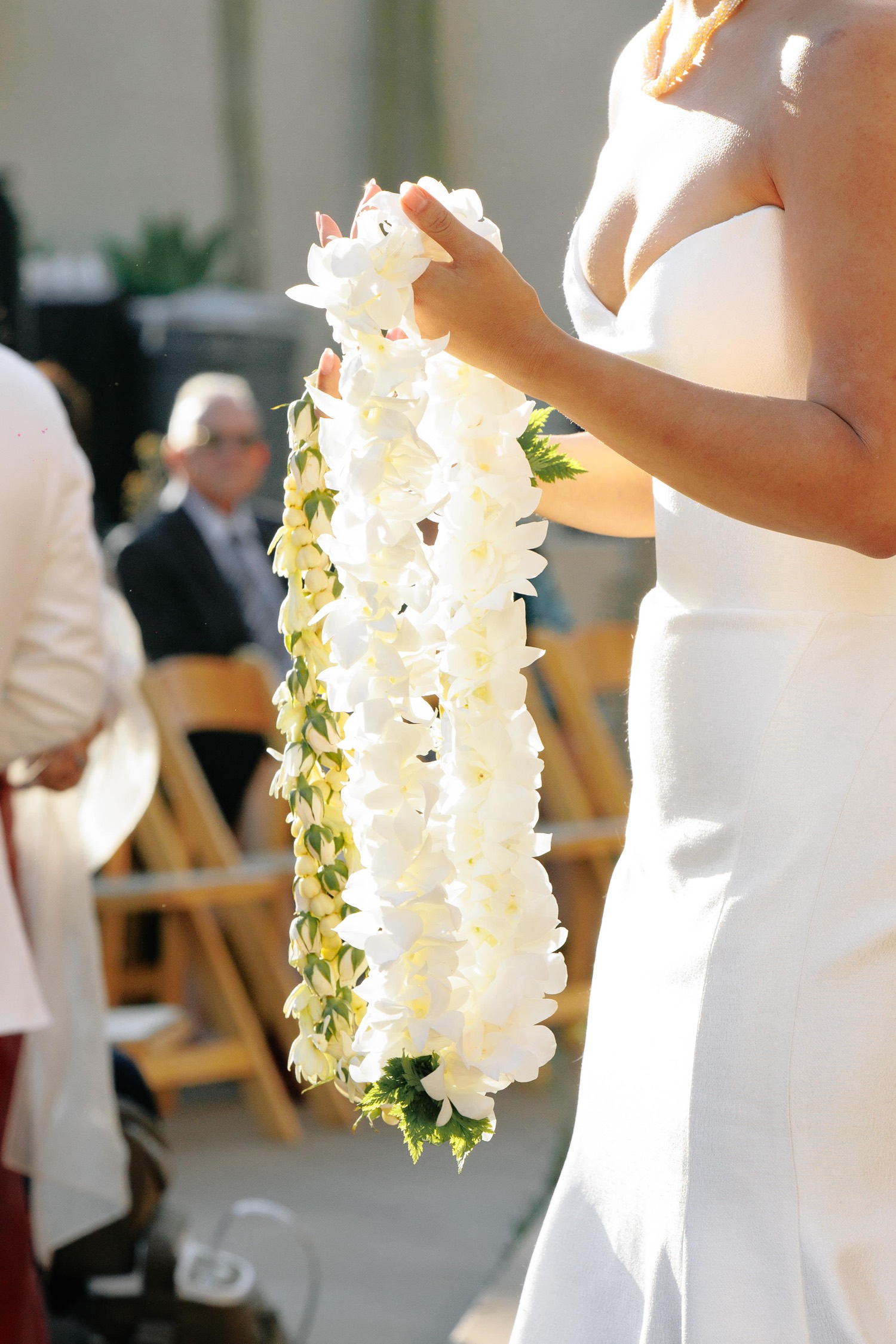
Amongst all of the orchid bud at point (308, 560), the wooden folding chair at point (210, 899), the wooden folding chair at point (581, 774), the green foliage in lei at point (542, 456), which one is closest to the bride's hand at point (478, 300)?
the green foliage in lei at point (542, 456)

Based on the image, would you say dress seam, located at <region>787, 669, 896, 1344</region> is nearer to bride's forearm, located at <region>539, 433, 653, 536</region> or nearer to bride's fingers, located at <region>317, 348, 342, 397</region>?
bride's forearm, located at <region>539, 433, 653, 536</region>

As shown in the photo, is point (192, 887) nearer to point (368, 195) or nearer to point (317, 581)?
point (317, 581)

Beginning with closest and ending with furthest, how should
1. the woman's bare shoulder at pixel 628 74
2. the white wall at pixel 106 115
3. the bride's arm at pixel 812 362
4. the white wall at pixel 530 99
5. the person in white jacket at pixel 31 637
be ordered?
the bride's arm at pixel 812 362, the woman's bare shoulder at pixel 628 74, the person in white jacket at pixel 31 637, the white wall at pixel 530 99, the white wall at pixel 106 115

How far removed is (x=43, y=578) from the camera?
2.34 meters

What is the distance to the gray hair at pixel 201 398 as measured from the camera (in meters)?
4.41

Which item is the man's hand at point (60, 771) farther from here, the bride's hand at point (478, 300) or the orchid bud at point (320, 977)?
the bride's hand at point (478, 300)

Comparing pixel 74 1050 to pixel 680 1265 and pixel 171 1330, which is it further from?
pixel 680 1265

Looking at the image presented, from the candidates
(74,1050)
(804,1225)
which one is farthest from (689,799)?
(74,1050)

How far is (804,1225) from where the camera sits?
1.26m

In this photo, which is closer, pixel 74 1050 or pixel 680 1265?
pixel 680 1265

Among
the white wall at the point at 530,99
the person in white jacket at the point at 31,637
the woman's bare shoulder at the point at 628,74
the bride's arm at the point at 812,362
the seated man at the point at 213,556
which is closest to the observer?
the bride's arm at the point at 812,362

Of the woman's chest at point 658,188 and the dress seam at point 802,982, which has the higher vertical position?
the woman's chest at point 658,188

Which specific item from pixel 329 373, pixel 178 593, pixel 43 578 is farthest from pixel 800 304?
pixel 178 593

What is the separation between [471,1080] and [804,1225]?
0.28 meters
